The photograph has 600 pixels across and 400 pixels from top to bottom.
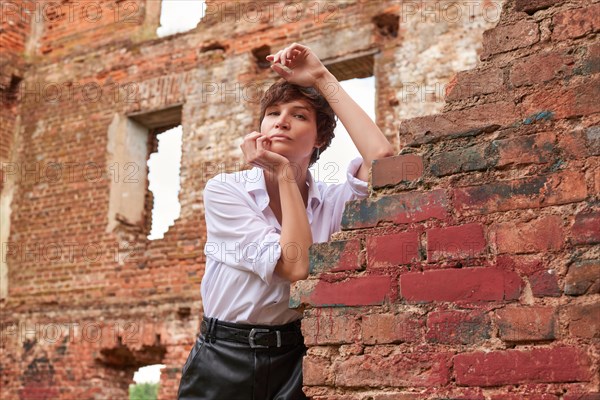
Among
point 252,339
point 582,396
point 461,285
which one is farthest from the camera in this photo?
point 252,339

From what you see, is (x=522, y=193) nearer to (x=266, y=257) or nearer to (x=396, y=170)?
(x=396, y=170)

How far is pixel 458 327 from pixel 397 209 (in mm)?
392

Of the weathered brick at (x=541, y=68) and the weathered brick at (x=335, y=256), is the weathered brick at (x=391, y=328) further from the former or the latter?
the weathered brick at (x=541, y=68)

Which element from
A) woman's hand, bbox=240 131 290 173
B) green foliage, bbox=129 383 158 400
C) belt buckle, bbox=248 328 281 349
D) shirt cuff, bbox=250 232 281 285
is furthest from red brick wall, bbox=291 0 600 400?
green foliage, bbox=129 383 158 400

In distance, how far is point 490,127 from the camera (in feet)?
6.81

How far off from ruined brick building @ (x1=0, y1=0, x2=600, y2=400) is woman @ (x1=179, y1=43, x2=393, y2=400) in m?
0.17

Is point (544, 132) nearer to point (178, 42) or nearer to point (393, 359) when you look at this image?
point (393, 359)

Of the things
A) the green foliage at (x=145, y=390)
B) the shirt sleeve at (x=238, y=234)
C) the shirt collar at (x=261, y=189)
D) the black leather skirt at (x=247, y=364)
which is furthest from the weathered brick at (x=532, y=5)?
the green foliage at (x=145, y=390)

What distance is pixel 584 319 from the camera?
5.79 ft

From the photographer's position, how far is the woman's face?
7.98 feet

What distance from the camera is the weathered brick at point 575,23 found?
6.72ft

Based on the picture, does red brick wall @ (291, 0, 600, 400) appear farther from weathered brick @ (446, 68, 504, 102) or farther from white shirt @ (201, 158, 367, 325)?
white shirt @ (201, 158, 367, 325)

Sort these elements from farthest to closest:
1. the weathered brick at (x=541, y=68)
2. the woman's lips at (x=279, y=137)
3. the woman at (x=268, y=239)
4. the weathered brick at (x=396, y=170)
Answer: the woman's lips at (x=279, y=137) → the woman at (x=268, y=239) → the weathered brick at (x=396, y=170) → the weathered brick at (x=541, y=68)

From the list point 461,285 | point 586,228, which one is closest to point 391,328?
point 461,285
